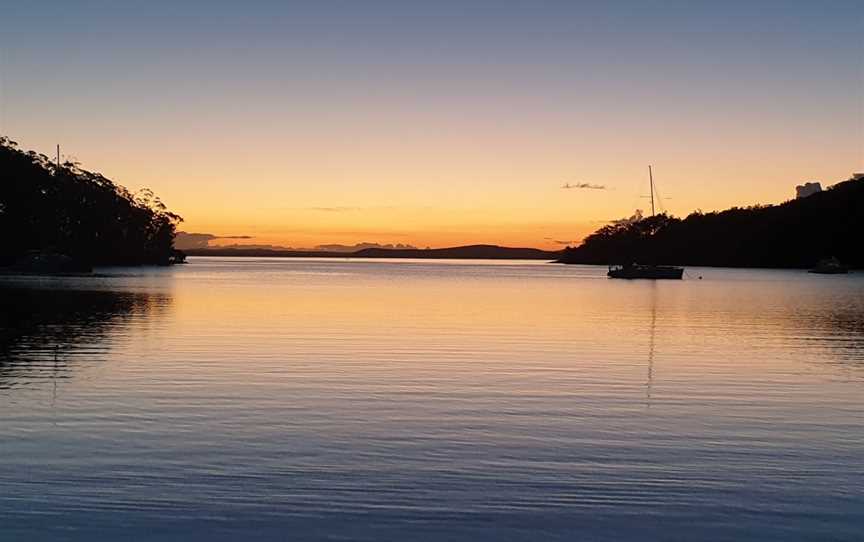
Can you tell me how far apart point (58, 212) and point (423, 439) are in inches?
5462

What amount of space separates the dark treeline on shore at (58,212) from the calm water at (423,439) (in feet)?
304

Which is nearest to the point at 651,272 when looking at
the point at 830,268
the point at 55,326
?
the point at 830,268

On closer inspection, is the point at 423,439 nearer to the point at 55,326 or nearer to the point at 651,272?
the point at 55,326

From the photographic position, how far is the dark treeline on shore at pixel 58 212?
12056 centimetres

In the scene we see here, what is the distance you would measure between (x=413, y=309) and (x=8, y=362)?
114 feet

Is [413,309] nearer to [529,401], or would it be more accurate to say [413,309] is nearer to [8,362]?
[8,362]

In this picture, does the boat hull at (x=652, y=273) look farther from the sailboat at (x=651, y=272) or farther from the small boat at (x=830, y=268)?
the small boat at (x=830, y=268)

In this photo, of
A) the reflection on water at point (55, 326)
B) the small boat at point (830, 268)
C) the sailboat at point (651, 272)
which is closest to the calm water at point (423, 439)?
the reflection on water at point (55, 326)

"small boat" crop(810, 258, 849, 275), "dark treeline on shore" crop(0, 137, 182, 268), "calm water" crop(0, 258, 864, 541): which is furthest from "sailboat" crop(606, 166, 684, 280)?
"calm water" crop(0, 258, 864, 541)

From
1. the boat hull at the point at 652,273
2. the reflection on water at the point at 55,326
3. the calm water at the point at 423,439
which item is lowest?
the reflection on water at the point at 55,326

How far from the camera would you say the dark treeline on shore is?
121 metres

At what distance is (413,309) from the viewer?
2351 inches

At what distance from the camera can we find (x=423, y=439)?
16.0 metres

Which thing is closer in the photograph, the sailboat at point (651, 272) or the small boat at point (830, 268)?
the sailboat at point (651, 272)
